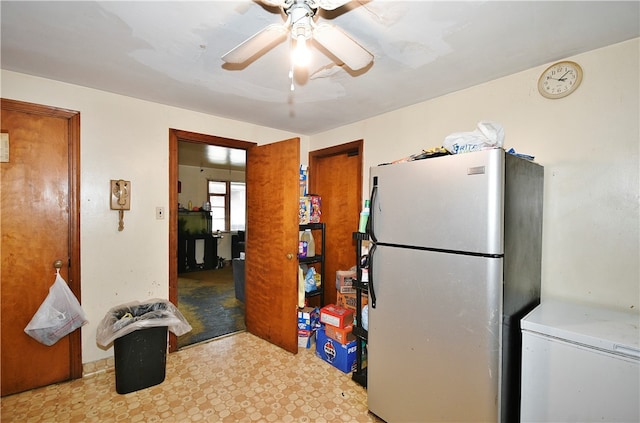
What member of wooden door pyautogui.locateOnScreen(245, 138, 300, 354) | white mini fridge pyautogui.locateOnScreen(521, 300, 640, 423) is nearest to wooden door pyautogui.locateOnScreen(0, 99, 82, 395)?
wooden door pyautogui.locateOnScreen(245, 138, 300, 354)

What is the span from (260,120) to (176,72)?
1.17 m

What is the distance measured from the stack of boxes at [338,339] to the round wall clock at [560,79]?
2201 mm

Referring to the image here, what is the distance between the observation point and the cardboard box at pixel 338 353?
2.45 m

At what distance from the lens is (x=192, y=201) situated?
6.63 meters

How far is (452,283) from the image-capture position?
1494mm

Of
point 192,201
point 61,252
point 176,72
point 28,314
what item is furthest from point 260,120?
point 192,201

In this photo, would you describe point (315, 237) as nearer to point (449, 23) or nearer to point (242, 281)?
point (242, 281)

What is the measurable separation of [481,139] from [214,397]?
8.07ft

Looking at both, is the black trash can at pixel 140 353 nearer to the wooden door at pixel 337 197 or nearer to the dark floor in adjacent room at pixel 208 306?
the dark floor in adjacent room at pixel 208 306

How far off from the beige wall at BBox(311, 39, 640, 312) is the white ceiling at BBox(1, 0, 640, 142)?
0.18 metres

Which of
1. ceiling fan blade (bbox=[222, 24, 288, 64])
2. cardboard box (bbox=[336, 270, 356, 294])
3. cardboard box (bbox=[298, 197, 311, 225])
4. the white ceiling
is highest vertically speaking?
the white ceiling

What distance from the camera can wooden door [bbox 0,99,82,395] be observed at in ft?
6.80

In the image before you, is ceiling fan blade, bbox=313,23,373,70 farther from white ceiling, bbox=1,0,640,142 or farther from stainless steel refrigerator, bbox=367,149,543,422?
stainless steel refrigerator, bbox=367,149,543,422

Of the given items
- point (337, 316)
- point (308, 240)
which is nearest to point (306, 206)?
point (308, 240)
